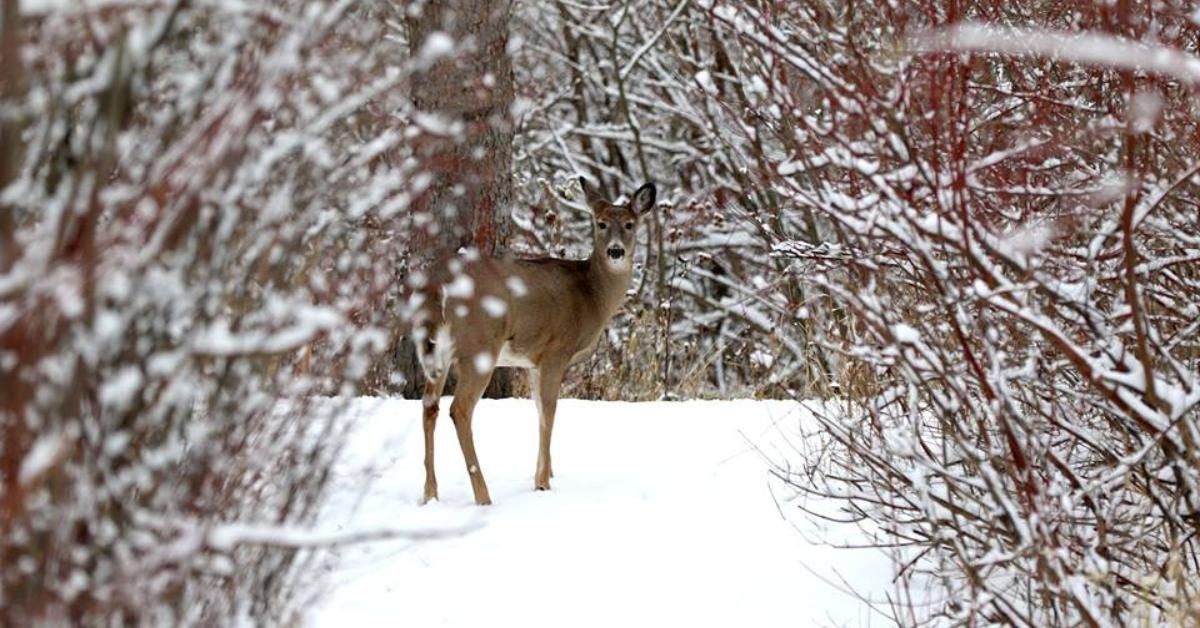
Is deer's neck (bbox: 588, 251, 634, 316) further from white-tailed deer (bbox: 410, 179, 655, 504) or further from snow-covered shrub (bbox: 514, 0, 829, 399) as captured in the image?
snow-covered shrub (bbox: 514, 0, 829, 399)

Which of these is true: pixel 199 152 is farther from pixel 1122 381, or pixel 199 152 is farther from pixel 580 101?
pixel 580 101

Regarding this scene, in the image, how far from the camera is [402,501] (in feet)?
26.7

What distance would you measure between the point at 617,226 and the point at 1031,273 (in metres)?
5.72

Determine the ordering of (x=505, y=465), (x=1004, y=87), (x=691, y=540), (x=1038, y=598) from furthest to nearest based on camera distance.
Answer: (x=505, y=465) < (x=691, y=540) < (x=1004, y=87) < (x=1038, y=598)

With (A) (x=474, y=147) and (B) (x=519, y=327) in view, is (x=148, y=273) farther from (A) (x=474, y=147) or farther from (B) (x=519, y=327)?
(A) (x=474, y=147)

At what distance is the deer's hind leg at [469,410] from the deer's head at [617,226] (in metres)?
1.40

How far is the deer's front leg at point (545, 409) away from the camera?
27.4 ft

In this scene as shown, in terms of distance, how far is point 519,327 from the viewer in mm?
8680

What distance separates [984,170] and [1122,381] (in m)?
1.00

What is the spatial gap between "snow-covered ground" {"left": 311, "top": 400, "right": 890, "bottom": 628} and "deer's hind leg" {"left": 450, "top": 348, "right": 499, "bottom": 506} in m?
0.12

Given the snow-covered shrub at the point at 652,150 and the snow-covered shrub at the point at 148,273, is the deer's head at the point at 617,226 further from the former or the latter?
the snow-covered shrub at the point at 148,273

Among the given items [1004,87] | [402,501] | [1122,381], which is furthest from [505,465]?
[1122,381]

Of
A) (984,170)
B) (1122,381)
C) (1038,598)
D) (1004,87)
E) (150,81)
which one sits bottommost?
(1038,598)

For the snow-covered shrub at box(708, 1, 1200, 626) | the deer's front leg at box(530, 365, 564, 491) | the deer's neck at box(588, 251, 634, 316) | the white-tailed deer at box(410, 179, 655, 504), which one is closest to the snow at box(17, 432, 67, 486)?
the snow-covered shrub at box(708, 1, 1200, 626)
